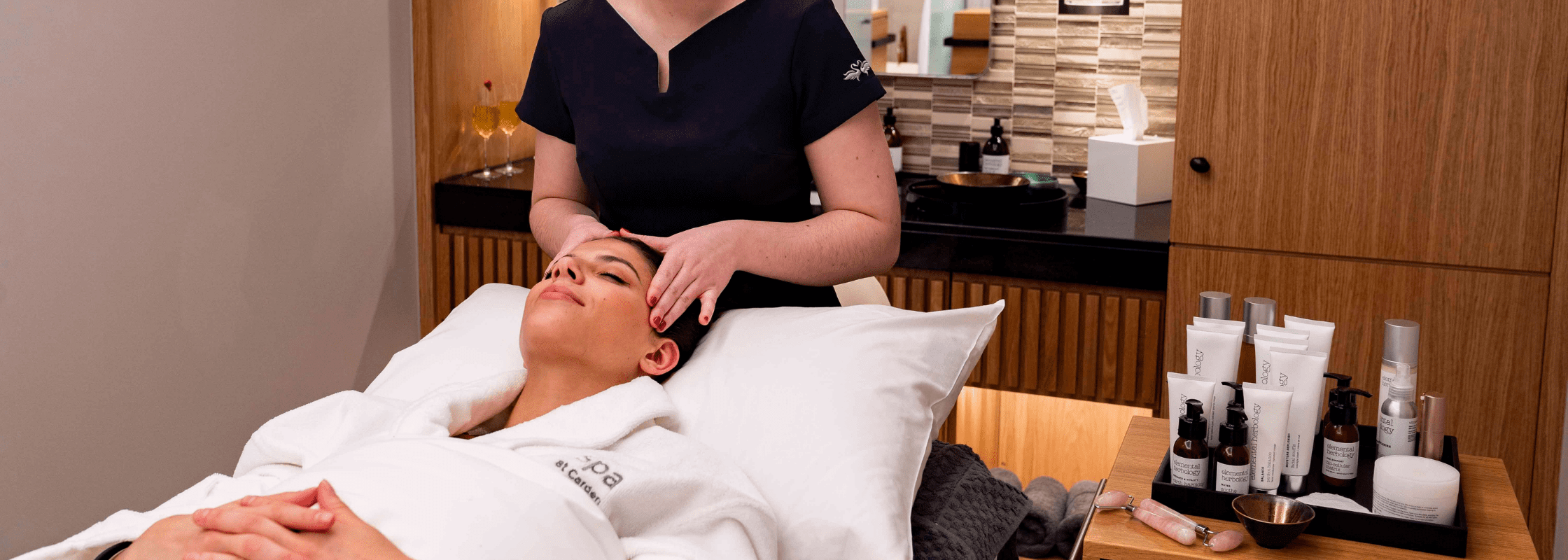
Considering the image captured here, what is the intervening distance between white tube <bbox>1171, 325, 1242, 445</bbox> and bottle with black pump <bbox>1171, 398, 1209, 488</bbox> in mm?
44

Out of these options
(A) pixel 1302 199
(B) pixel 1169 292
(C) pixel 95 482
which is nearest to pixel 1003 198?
(B) pixel 1169 292

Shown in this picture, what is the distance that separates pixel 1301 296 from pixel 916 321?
3.42 ft

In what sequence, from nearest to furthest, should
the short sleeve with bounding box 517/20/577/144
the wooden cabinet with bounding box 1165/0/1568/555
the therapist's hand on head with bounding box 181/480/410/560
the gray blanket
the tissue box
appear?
the therapist's hand on head with bounding box 181/480/410/560
the gray blanket
the short sleeve with bounding box 517/20/577/144
the wooden cabinet with bounding box 1165/0/1568/555
the tissue box

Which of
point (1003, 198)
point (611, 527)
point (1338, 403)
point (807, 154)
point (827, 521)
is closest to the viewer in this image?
point (611, 527)

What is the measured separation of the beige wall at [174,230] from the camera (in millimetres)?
1907

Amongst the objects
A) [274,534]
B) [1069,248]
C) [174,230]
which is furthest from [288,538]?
[1069,248]

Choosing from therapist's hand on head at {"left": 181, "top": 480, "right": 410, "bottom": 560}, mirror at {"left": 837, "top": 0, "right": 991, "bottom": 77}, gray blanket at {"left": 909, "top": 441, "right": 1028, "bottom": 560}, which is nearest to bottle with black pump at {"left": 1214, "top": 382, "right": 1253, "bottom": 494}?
gray blanket at {"left": 909, "top": 441, "right": 1028, "bottom": 560}

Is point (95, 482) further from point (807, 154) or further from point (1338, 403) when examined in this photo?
point (1338, 403)

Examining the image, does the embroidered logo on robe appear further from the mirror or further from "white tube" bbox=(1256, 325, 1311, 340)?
the mirror

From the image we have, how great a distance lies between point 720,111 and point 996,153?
58.5 inches

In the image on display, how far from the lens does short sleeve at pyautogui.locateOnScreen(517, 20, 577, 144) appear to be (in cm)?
159

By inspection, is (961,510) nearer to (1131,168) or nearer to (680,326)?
(680,326)

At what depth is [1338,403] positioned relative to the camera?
1.36 m

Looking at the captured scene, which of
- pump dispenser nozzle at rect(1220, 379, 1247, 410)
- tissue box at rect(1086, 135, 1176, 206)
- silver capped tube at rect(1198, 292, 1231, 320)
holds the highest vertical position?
tissue box at rect(1086, 135, 1176, 206)
